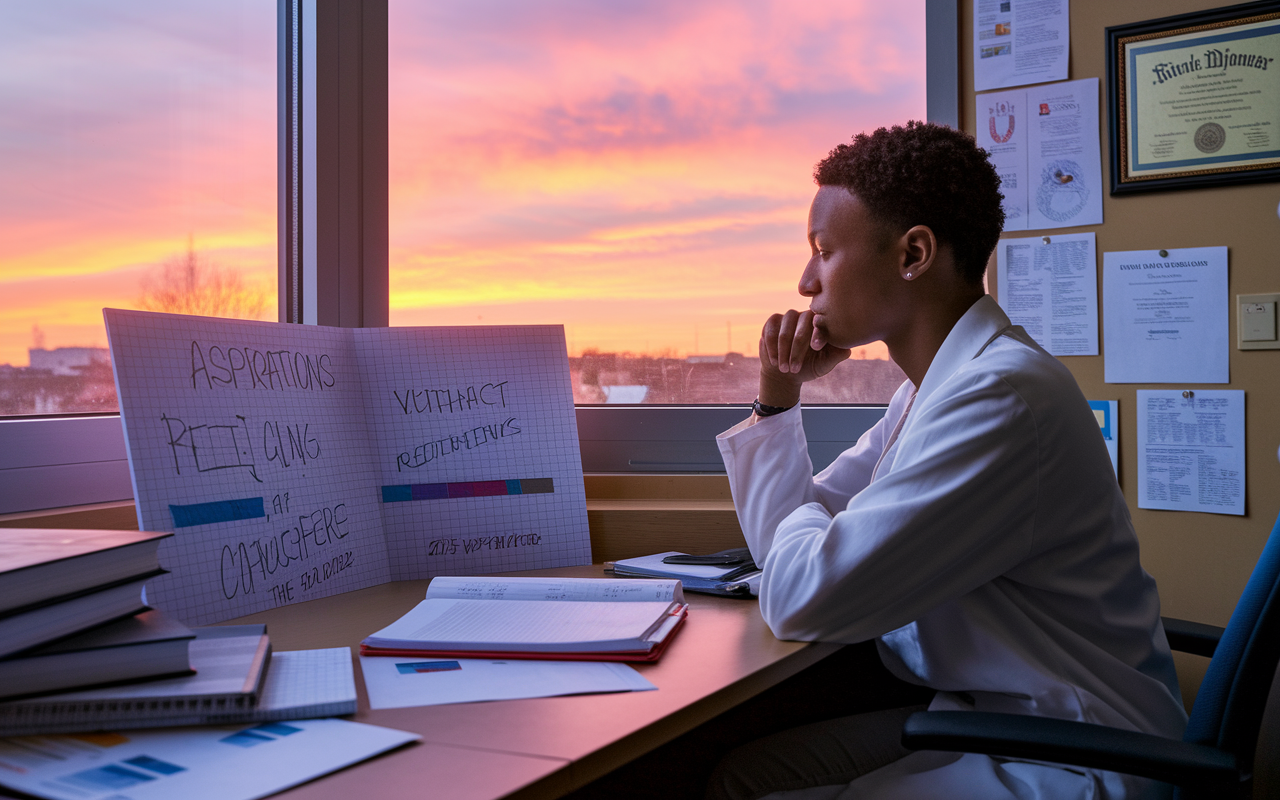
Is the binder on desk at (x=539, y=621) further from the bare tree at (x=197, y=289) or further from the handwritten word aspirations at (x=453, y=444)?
the bare tree at (x=197, y=289)

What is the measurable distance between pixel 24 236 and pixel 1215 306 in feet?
6.23

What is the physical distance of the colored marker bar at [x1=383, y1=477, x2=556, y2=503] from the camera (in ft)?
4.53

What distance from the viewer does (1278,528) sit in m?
0.83

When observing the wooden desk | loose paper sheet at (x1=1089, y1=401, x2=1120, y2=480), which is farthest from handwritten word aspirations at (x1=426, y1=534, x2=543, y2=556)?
loose paper sheet at (x1=1089, y1=401, x2=1120, y2=480)

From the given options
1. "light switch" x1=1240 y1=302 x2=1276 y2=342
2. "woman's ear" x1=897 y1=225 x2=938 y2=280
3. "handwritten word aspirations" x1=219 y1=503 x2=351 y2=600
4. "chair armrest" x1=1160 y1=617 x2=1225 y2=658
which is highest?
"woman's ear" x1=897 y1=225 x2=938 y2=280

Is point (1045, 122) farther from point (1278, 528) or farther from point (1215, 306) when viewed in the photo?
point (1278, 528)

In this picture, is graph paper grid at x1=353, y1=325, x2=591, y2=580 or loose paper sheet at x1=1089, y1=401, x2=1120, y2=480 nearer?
graph paper grid at x1=353, y1=325, x2=591, y2=580

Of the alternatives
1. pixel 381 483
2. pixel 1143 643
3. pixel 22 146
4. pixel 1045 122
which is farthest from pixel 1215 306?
pixel 22 146

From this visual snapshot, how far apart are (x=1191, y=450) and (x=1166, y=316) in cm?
24

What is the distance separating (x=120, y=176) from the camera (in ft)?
4.52

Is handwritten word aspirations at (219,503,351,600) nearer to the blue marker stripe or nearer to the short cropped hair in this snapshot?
the blue marker stripe

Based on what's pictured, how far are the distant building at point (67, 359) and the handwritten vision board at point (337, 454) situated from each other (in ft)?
0.79

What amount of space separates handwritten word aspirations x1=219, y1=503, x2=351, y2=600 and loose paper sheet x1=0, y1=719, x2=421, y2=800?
461 millimetres

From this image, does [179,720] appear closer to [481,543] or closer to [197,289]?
[481,543]
